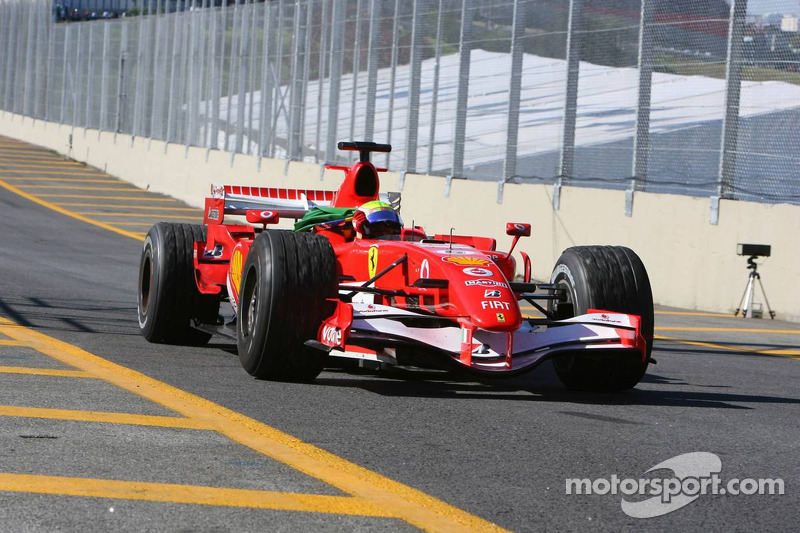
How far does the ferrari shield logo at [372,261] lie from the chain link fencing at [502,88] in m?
8.78

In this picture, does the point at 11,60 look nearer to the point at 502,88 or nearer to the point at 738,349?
the point at 502,88

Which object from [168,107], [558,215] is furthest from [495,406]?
[168,107]

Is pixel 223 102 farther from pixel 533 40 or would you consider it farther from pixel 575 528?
pixel 575 528

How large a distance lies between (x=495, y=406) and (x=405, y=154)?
18.0 m

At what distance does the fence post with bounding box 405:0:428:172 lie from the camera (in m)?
25.7

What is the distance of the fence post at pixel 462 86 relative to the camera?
24.0 m

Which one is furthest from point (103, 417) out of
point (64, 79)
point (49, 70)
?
point (49, 70)

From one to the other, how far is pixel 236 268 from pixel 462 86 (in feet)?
47.4

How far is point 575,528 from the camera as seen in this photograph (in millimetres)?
5227

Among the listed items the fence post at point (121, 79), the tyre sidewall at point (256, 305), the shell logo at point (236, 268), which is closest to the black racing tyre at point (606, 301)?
the tyre sidewall at point (256, 305)

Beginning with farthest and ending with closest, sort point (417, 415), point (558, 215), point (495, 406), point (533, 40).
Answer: point (533, 40) → point (558, 215) → point (495, 406) → point (417, 415)

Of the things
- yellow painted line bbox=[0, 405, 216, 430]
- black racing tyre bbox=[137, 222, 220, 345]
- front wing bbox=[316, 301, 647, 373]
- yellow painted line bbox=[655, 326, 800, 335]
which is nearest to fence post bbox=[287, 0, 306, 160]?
yellow painted line bbox=[655, 326, 800, 335]

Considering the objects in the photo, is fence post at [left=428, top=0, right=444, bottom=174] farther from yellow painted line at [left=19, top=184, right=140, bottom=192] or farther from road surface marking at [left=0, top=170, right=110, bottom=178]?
road surface marking at [left=0, top=170, right=110, bottom=178]

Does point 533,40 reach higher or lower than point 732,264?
higher
